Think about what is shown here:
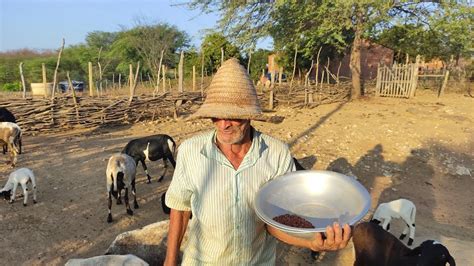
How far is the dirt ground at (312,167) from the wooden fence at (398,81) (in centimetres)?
233

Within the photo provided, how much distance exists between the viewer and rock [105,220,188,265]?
3.80 m

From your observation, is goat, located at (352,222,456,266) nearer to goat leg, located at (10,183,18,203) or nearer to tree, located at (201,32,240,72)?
goat leg, located at (10,183,18,203)

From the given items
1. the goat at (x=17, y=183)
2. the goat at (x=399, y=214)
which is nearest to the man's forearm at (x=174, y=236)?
the goat at (x=399, y=214)

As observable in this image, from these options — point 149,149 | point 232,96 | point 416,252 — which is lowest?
point 416,252

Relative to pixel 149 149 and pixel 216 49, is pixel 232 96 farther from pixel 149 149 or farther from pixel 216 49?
pixel 216 49

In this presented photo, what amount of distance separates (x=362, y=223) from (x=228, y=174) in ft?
9.27

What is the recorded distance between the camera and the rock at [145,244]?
149 inches

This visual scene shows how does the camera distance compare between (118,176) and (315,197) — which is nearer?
(315,197)

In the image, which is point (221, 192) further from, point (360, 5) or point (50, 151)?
point (360, 5)

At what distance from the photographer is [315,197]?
1876 millimetres

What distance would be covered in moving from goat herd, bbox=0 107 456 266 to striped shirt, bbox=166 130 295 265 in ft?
6.88

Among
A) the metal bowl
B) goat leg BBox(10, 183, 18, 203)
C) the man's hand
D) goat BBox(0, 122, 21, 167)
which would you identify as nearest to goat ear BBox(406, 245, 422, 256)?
the metal bowl

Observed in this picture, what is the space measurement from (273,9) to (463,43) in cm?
757

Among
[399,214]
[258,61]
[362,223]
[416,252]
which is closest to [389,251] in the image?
[416,252]
